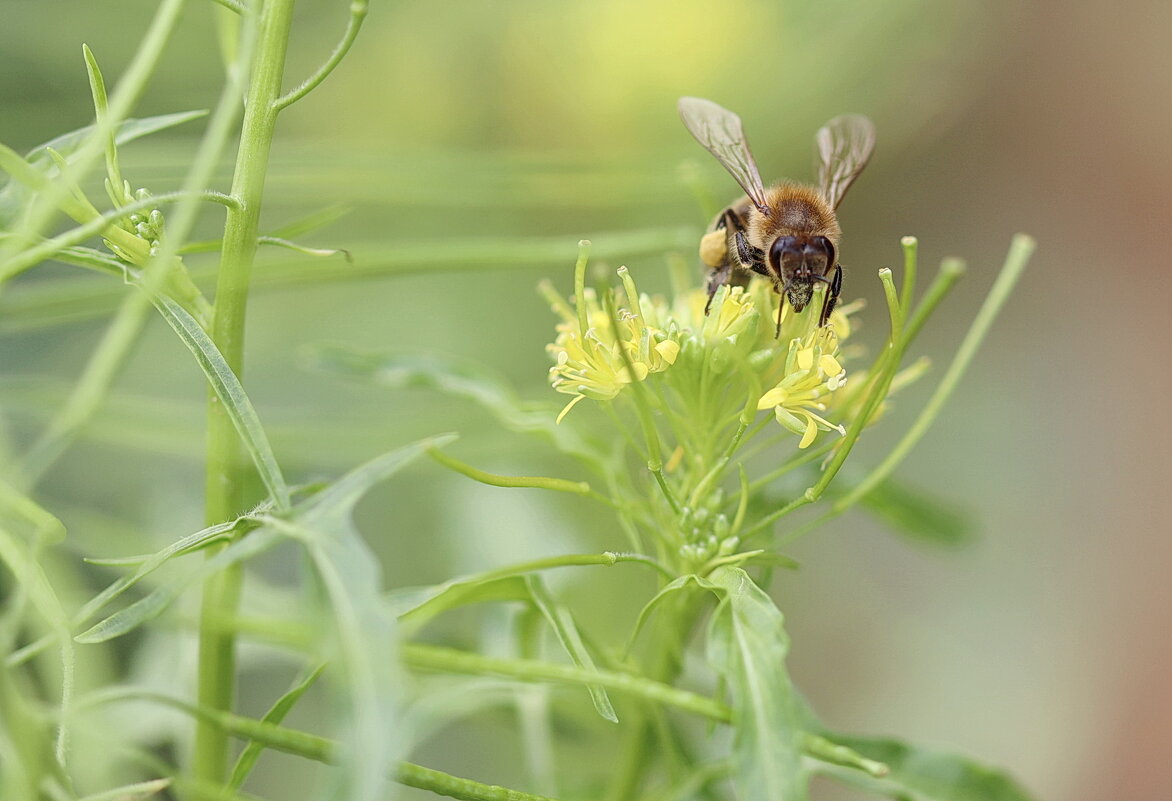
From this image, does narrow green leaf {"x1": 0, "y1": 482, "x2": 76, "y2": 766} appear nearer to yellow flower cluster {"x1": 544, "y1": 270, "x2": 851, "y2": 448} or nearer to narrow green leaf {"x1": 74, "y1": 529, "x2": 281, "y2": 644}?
narrow green leaf {"x1": 74, "y1": 529, "x2": 281, "y2": 644}

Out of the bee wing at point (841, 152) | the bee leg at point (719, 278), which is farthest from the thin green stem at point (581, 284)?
the bee wing at point (841, 152)

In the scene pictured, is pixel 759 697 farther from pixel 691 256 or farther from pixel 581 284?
pixel 691 256

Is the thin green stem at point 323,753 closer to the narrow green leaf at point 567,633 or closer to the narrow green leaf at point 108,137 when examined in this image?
the narrow green leaf at point 567,633

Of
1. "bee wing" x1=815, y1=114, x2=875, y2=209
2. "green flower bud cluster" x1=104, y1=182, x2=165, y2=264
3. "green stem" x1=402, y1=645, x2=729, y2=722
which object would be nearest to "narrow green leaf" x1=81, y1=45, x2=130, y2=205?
"green flower bud cluster" x1=104, y1=182, x2=165, y2=264

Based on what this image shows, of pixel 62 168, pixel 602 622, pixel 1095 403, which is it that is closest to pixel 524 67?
pixel 602 622

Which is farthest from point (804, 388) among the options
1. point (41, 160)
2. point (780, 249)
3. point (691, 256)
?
point (691, 256)

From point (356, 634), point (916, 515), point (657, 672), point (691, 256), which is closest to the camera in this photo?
point (356, 634)
